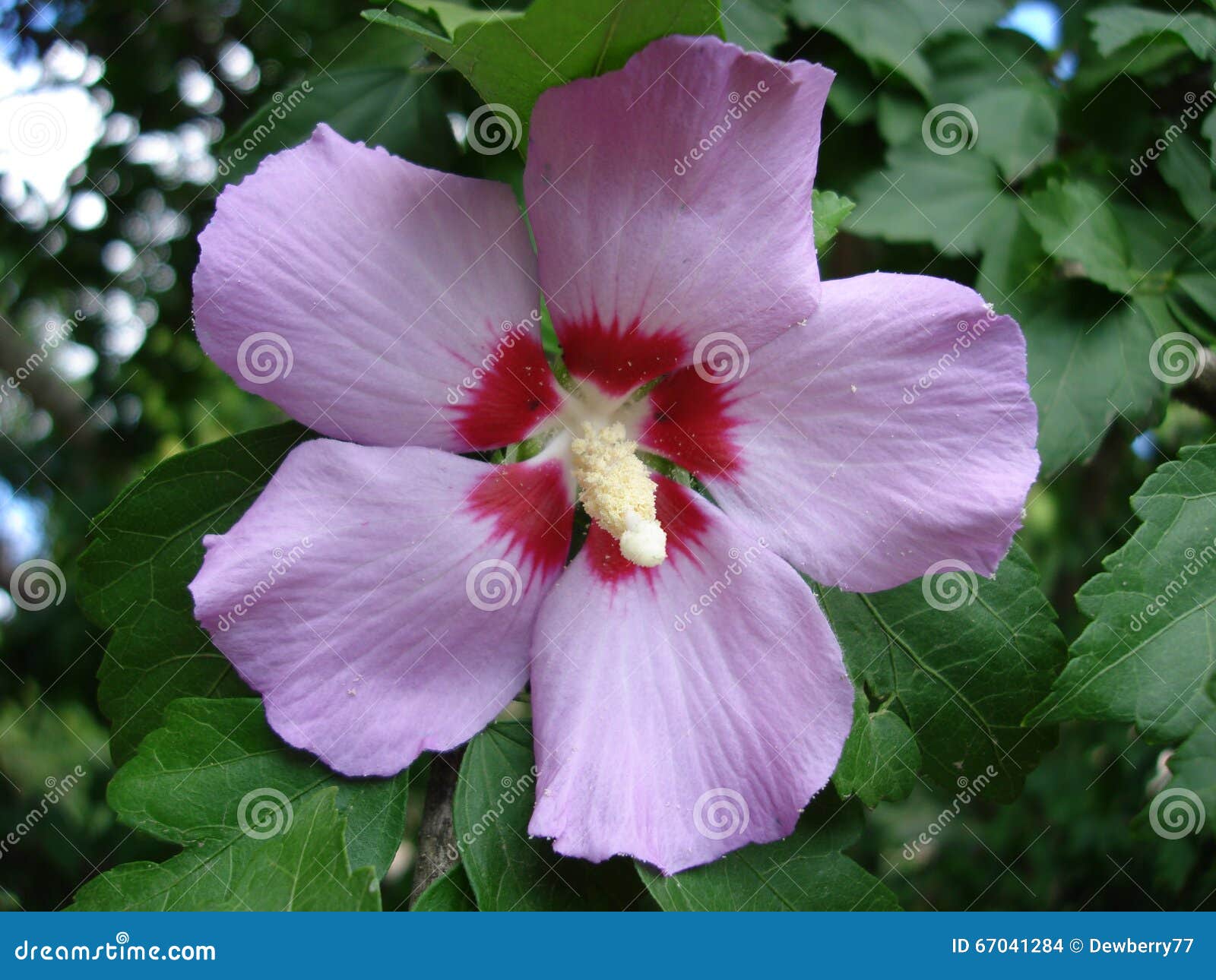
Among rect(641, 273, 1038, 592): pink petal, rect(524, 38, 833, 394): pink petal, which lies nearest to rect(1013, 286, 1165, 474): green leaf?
rect(641, 273, 1038, 592): pink petal

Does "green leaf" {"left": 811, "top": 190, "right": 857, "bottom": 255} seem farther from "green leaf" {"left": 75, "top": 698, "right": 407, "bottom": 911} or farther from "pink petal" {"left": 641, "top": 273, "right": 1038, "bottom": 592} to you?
"green leaf" {"left": 75, "top": 698, "right": 407, "bottom": 911}

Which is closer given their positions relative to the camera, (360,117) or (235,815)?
(235,815)

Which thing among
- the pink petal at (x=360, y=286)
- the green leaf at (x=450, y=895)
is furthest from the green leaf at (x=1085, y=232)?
the green leaf at (x=450, y=895)

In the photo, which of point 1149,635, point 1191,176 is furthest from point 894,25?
point 1149,635

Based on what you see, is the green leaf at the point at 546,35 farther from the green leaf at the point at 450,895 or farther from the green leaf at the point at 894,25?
the green leaf at the point at 450,895

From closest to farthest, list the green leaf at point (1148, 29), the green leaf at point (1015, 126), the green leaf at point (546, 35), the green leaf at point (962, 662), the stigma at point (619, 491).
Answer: the green leaf at point (546, 35) < the stigma at point (619, 491) < the green leaf at point (962, 662) < the green leaf at point (1148, 29) < the green leaf at point (1015, 126)

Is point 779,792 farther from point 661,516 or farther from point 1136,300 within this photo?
point 1136,300

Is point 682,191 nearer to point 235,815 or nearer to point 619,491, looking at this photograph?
point 619,491
